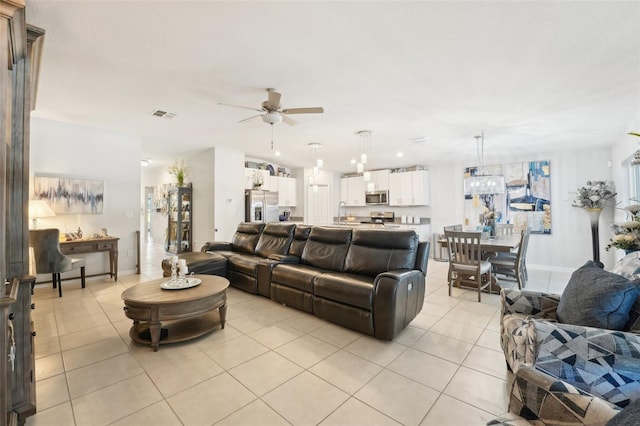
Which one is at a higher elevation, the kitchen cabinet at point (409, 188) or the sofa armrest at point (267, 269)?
the kitchen cabinet at point (409, 188)

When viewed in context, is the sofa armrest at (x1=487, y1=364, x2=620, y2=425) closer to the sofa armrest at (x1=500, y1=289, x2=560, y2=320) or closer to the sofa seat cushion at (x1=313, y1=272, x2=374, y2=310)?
the sofa armrest at (x1=500, y1=289, x2=560, y2=320)

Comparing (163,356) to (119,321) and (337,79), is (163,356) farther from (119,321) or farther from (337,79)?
(337,79)

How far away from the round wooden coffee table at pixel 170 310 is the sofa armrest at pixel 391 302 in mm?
1576

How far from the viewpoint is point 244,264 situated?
416cm

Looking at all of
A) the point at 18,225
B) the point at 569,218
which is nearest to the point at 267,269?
the point at 18,225

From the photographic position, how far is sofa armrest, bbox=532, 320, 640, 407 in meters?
1.19

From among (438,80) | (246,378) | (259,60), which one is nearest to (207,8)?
(259,60)

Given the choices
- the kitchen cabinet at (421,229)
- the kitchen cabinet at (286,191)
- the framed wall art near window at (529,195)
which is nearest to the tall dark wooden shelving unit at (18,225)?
the kitchen cabinet at (286,191)

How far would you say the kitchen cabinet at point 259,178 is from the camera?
7.03 m

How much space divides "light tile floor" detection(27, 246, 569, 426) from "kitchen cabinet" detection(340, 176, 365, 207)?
5795 millimetres

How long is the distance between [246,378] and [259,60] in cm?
277

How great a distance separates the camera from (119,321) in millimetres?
3123

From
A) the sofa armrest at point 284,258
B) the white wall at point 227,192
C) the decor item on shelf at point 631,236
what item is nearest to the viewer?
the decor item on shelf at point 631,236

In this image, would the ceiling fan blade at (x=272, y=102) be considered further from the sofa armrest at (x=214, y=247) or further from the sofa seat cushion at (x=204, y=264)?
the sofa armrest at (x=214, y=247)
